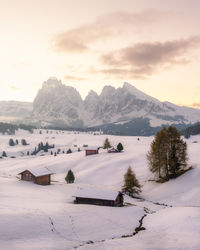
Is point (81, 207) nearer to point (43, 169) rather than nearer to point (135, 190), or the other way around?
point (135, 190)

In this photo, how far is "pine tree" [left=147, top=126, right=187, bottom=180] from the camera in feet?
213

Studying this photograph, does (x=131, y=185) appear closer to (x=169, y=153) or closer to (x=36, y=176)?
(x=169, y=153)

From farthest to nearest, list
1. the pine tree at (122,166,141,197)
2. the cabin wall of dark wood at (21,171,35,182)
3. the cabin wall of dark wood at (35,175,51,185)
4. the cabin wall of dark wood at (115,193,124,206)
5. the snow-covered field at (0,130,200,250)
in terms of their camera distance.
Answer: the cabin wall of dark wood at (21,171,35,182) < the cabin wall of dark wood at (35,175,51,185) < the pine tree at (122,166,141,197) < the cabin wall of dark wood at (115,193,124,206) < the snow-covered field at (0,130,200,250)

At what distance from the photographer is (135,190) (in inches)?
2512

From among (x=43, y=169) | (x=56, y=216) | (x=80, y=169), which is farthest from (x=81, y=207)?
(x=80, y=169)

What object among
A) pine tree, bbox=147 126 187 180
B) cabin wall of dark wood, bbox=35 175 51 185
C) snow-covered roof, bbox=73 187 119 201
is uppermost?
pine tree, bbox=147 126 187 180

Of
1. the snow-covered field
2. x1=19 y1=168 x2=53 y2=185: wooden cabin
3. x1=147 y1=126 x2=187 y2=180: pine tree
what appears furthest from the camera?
x1=19 y1=168 x2=53 y2=185: wooden cabin

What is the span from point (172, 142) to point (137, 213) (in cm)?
2545

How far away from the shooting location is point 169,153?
65.5m

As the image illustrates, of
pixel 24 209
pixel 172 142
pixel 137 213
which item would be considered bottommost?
pixel 137 213

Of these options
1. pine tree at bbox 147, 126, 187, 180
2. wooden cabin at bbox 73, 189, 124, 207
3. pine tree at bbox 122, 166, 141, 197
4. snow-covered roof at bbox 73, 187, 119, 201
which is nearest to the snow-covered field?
wooden cabin at bbox 73, 189, 124, 207

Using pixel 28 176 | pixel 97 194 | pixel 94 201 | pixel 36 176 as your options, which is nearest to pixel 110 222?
pixel 94 201

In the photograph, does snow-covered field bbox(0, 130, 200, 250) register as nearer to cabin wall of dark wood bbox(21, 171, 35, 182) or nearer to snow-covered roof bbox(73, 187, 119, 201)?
snow-covered roof bbox(73, 187, 119, 201)

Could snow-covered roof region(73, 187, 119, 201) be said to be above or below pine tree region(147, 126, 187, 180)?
below
